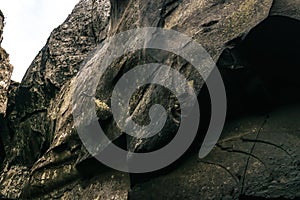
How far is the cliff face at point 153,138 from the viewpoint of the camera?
28.7 feet

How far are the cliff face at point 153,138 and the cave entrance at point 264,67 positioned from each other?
0.10 meters

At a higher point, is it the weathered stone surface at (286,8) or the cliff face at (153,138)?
the weathered stone surface at (286,8)

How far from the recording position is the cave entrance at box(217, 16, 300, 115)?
8.95m

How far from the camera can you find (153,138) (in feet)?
30.8

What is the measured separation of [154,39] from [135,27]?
57.0 inches

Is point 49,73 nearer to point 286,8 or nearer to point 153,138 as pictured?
point 153,138

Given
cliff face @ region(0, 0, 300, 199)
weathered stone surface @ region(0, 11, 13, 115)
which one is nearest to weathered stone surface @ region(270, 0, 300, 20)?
cliff face @ region(0, 0, 300, 199)

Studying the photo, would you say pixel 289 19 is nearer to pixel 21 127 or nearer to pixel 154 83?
pixel 154 83

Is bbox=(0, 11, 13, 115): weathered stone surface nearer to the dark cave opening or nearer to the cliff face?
the cliff face

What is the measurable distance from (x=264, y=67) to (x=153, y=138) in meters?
2.43

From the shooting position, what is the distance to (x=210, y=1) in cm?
1048

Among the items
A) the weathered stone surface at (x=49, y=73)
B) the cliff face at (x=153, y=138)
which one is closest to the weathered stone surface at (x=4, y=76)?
the cliff face at (x=153, y=138)

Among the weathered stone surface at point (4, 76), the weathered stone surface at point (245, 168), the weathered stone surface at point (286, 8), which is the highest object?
the weathered stone surface at point (286, 8)

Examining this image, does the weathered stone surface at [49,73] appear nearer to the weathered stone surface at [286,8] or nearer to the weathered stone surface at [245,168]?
the weathered stone surface at [245,168]
